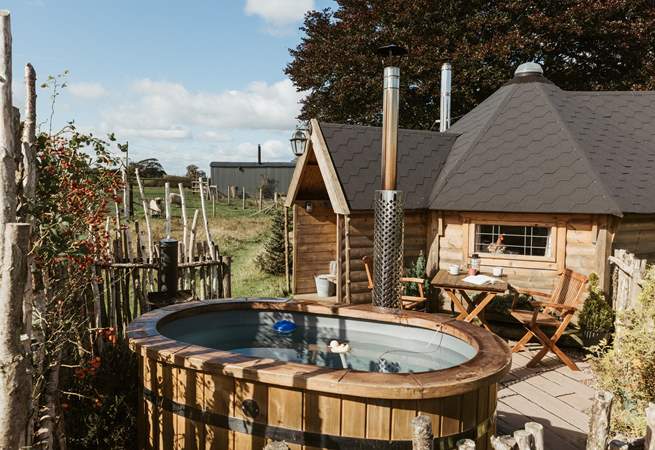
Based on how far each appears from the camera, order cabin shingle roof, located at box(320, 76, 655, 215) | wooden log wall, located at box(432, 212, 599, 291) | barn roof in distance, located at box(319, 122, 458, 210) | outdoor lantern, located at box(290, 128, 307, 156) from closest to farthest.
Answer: wooden log wall, located at box(432, 212, 599, 291), cabin shingle roof, located at box(320, 76, 655, 215), barn roof in distance, located at box(319, 122, 458, 210), outdoor lantern, located at box(290, 128, 307, 156)

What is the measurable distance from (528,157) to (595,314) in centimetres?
324

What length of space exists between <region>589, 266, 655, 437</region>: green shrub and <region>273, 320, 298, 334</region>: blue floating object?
3.42m

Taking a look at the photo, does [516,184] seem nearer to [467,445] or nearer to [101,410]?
[467,445]

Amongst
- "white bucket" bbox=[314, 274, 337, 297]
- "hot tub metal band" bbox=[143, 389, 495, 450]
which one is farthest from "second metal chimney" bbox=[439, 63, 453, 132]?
"hot tub metal band" bbox=[143, 389, 495, 450]

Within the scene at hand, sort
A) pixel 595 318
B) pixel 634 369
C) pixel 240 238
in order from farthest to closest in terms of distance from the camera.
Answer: pixel 240 238
pixel 595 318
pixel 634 369

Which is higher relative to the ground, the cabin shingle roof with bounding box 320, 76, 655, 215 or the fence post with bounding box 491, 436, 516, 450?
the cabin shingle roof with bounding box 320, 76, 655, 215

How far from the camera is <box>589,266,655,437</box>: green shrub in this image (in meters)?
4.54

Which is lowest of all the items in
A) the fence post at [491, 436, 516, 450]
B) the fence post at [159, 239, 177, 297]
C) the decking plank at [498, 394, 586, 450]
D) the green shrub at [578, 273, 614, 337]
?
the decking plank at [498, 394, 586, 450]

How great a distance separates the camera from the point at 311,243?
12172mm

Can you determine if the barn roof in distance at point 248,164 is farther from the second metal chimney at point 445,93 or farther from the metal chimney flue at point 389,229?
the metal chimney flue at point 389,229

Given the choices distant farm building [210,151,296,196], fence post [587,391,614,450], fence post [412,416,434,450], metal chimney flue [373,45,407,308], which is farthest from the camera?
distant farm building [210,151,296,196]

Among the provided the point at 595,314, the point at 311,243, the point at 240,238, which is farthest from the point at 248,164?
the point at 595,314

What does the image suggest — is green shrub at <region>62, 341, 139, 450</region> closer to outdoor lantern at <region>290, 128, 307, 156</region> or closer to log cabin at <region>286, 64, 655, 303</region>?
log cabin at <region>286, 64, 655, 303</region>

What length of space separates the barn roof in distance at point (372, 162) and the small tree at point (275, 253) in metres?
4.48
